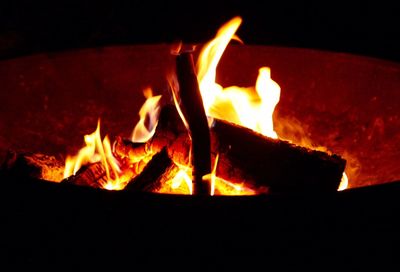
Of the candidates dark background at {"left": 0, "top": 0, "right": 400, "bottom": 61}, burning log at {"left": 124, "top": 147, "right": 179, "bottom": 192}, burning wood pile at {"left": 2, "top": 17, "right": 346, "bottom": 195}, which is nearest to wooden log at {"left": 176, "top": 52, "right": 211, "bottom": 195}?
burning wood pile at {"left": 2, "top": 17, "right": 346, "bottom": 195}

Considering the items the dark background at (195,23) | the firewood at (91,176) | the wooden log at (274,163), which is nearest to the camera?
the wooden log at (274,163)

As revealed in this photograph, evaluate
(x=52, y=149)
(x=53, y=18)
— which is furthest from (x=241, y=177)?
(x=53, y=18)

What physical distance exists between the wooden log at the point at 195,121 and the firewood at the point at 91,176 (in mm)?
348

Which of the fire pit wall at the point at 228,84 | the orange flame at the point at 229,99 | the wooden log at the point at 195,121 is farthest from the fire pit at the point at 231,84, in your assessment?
the wooden log at the point at 195,121

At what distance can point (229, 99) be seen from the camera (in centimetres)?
189

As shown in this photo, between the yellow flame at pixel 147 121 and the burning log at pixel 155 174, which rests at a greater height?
the yellow flame at pixel 147 121

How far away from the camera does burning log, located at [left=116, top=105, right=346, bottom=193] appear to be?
53.3 inches

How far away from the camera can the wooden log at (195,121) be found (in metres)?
1.38

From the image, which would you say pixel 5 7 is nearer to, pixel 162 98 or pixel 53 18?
pixel 53 18

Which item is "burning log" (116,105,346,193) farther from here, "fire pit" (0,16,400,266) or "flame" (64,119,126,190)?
"flame" (64,119,126,190)

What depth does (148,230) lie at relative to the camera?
104 centimetres

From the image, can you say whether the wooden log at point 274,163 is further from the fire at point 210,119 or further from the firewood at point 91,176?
the firewood at point 91,176

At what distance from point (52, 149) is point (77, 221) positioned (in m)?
0.92

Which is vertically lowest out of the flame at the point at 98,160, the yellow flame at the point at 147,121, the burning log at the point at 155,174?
the burning log at the point at 155,174
